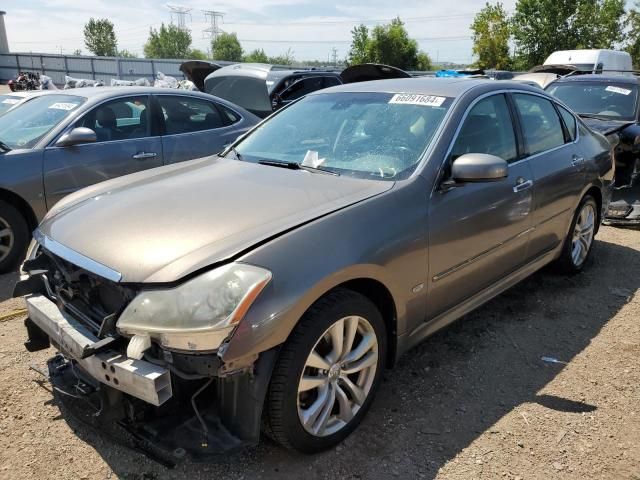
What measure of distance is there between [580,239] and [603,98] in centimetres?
364

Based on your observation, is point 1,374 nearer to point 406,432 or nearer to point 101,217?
point 101,217

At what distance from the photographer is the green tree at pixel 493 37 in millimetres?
32344

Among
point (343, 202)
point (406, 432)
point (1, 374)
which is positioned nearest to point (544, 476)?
point (406, 432)

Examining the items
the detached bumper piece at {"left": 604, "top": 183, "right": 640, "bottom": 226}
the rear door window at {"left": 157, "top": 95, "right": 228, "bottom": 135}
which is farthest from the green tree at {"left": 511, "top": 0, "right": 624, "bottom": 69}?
the rear door window at {"left": 157, "top": 95, "right": 228, "bottom": 135}

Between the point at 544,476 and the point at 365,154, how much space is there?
73.3 inches

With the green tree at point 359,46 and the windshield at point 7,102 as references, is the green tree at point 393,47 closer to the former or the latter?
the green tree at point 359,46

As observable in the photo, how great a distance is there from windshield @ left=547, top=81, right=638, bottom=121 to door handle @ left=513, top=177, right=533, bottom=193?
168 inches

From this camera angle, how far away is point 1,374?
10.4ft

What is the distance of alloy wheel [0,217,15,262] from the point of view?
467 centimetres

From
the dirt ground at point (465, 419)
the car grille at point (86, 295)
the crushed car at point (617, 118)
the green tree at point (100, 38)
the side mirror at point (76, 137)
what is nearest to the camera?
the car grille at point (86, 295)

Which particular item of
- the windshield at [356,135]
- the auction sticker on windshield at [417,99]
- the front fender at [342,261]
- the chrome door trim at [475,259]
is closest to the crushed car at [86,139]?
the windshield at [356,135]

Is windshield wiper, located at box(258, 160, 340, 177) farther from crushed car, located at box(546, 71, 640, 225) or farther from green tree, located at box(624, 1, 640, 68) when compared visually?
green tree, located at box(624, 1, 640, 68)

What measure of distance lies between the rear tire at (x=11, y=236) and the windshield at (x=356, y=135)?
7.58 ft

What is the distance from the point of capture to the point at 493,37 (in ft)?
107
